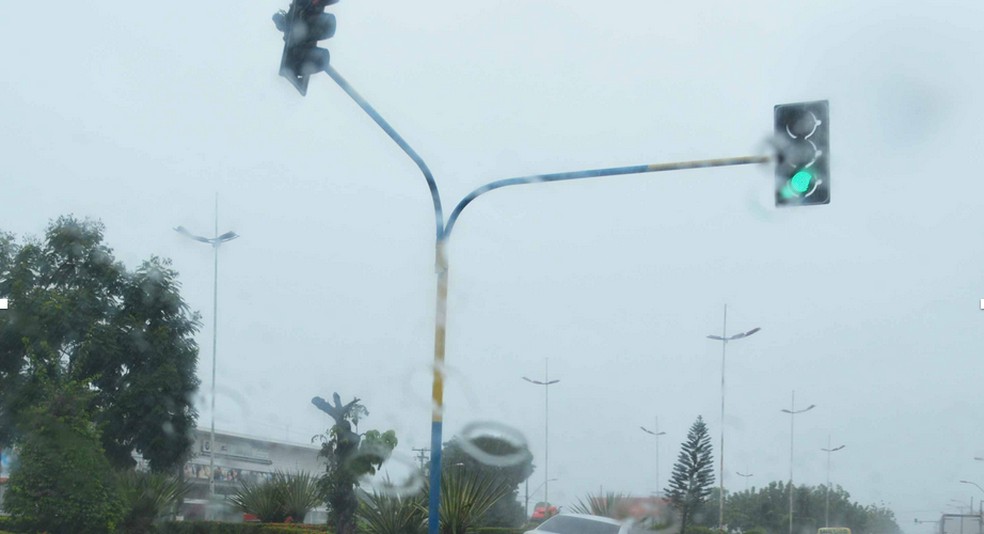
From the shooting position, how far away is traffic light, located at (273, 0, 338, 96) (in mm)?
9961

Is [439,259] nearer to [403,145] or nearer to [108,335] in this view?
[403,145]

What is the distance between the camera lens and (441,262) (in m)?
14.0

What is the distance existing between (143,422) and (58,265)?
5357 mm

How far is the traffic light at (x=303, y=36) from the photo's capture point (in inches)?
392

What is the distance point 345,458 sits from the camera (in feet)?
70.9

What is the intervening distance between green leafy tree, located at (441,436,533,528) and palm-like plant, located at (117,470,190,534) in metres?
7.18

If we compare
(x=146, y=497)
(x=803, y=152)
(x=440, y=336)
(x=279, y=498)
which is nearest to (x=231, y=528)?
(x=279, y=498)

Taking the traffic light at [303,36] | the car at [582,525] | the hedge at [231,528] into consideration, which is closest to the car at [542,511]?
the car at [582,525]

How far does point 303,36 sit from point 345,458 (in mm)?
12913

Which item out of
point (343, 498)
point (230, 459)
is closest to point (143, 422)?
point (343, 498)

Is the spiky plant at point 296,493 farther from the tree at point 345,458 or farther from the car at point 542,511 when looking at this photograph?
the car at point 542,511

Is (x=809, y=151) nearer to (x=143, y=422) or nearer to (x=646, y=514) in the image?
(x=646, y=514)

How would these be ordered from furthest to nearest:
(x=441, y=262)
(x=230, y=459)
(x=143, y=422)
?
(x=230, y=459) → (x=143, y=422) → (x=441, y=262)

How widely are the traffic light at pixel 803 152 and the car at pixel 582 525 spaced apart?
28.3ft
